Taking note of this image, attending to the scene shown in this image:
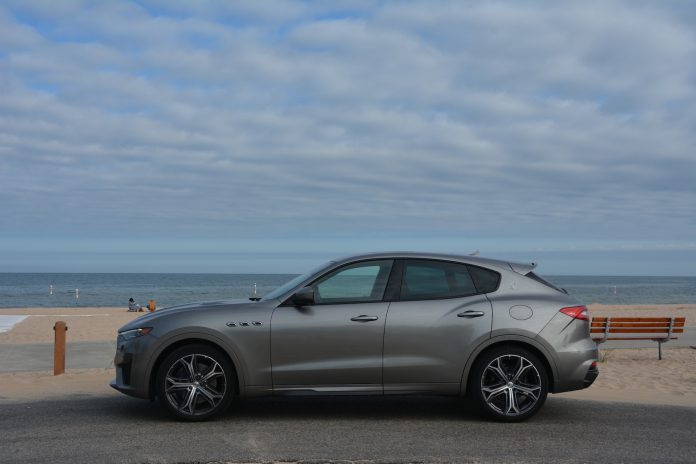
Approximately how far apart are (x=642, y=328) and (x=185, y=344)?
1079 cm

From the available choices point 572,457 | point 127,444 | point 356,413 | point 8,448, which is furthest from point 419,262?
point 8,448

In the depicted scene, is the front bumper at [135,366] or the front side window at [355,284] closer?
the front bumper at [135,366]

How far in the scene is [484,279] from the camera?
7270mm

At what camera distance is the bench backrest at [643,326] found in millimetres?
14797

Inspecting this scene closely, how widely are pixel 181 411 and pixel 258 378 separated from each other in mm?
751

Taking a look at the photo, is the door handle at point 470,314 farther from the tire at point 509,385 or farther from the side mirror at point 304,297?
the side mirror at point 304,297

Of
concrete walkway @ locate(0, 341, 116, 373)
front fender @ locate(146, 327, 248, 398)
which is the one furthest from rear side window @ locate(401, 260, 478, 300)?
concrete walkway @ locate(0, 341, 116, 373)

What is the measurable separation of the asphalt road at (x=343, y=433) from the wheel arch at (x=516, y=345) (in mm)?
404

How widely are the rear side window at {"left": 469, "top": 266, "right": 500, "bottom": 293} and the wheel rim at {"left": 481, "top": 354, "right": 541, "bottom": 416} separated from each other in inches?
25.7

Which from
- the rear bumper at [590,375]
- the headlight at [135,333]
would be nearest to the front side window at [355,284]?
the headlight at [135,333]

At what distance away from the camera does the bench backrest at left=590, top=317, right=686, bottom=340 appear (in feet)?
48.5

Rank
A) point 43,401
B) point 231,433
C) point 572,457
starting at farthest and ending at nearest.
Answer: point 43,401
point 231,433
point 572,457

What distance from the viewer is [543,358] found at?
23.1ft

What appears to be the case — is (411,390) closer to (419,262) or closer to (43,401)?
(419,262)
